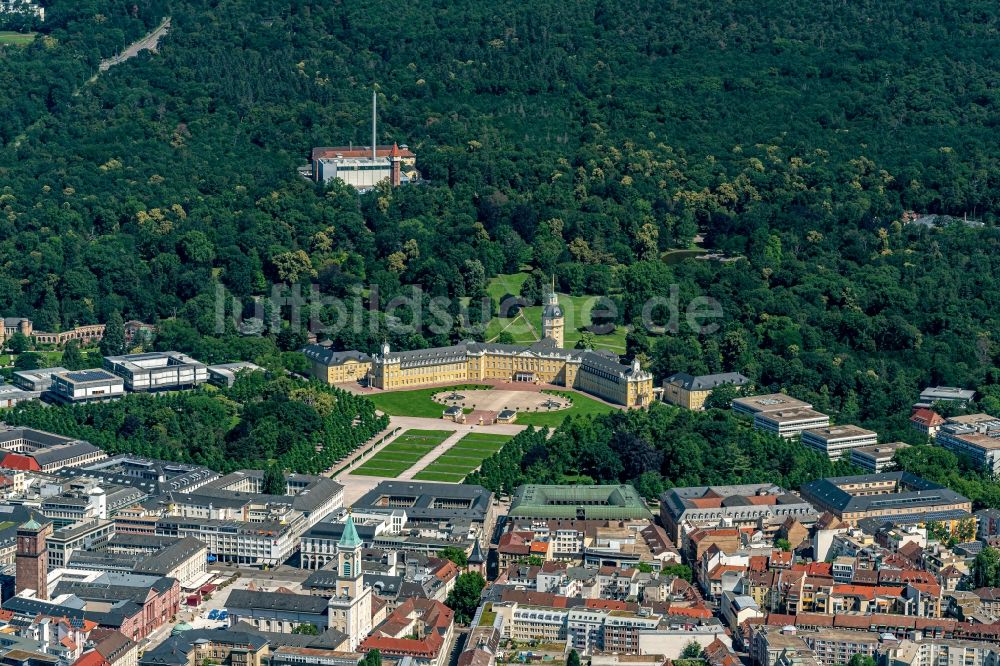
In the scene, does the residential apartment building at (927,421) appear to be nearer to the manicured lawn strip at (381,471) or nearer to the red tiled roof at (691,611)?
the manicured lawn strip at (381,471)

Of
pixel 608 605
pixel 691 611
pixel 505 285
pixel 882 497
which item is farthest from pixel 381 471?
pixel 505 285

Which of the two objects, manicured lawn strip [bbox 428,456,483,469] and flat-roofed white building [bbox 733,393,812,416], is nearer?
manicured lawn strip [bbox 428,456,483,469]

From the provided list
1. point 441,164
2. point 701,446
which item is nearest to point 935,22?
point 441,164

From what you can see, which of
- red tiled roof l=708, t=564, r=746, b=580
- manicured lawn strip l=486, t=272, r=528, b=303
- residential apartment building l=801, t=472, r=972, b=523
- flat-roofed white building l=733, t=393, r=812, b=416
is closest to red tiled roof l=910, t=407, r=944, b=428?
flat-roofed white building l=733, t=393, r=812, b=416

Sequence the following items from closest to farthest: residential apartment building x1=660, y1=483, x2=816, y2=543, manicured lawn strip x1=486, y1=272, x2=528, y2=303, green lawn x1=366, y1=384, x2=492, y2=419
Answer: residential apartment building x1=660, y1=483, x2=816, y2=543
green lawn x1=366, y1=384, x2=492, y2=419
manicured lawn strip x1=486, y1=272, x2=528, y2=303

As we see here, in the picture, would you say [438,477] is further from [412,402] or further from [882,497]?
[882,497]

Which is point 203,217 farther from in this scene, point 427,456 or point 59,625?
point 59,625

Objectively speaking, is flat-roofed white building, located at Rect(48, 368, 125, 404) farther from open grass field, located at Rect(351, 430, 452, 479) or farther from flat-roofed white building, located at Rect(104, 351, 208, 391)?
open grass field, located at Rect(351, 430, 452, 479)
